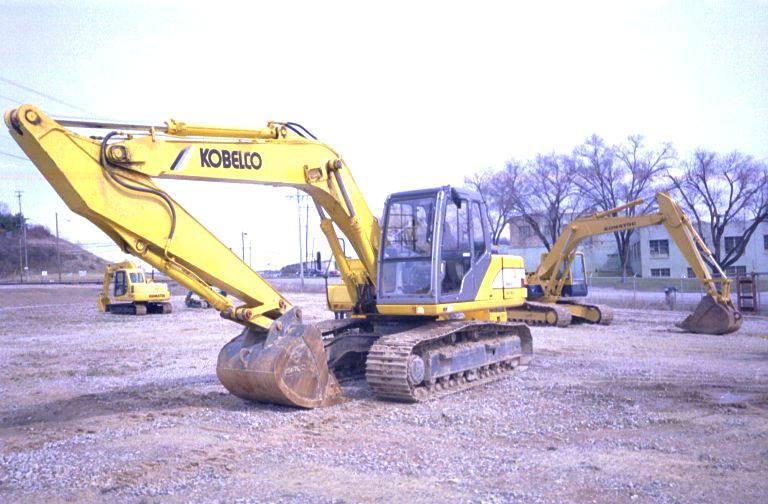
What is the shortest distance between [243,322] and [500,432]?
3490mm

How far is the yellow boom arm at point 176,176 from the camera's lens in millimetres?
7391

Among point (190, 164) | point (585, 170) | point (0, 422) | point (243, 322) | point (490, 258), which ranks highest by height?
point (585, 170)

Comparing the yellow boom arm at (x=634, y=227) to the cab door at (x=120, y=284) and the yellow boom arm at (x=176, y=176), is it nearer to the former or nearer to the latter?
the yellow boom arm at (x=176, y=176)

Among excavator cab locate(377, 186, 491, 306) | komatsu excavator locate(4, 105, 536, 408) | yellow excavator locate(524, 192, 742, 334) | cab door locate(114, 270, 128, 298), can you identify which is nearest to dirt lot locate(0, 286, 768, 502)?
komatsu excavator locate(4, 105, 536, 408)

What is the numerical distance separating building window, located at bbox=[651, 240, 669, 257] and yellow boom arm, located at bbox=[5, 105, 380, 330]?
50.5 meters

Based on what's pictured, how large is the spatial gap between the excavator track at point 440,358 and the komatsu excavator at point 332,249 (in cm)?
3

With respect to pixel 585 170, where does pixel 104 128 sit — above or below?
below

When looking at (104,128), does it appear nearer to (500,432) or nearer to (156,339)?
(500,432)

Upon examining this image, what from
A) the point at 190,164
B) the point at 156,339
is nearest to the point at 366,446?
the point at 190,164

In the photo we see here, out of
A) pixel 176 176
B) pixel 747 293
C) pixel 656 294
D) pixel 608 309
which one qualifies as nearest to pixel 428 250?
pixel 176 176

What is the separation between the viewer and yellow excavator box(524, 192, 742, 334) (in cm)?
1823

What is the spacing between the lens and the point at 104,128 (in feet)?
25.3

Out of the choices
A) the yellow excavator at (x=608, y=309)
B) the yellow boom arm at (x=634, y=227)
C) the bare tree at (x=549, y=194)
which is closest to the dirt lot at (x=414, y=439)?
the yellow excavator at (x=608, y=309)

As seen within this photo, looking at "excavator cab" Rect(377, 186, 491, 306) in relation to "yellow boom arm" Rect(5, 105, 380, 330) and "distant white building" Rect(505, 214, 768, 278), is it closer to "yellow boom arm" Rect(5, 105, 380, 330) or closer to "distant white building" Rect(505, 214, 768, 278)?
"yellow boom arm" Rect(5, 105, 380, 330)
